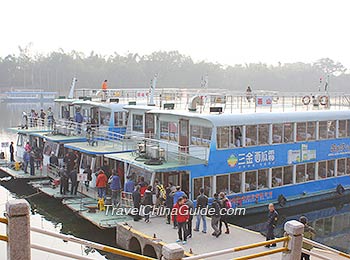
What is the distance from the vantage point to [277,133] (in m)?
22.6

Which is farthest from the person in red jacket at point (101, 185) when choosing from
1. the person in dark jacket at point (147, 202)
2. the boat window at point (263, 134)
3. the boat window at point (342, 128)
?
the boat window at point (342, 128)

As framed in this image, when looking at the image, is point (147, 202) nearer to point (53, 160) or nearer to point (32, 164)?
point (53, 160)

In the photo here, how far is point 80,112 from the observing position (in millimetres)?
32344

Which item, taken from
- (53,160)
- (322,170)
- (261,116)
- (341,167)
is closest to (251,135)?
(261,116)

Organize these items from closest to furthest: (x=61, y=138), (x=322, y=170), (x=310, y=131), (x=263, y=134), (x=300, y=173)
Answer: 1. (x=263, y=134)
2. (x=300, y=173)
3. (x=310, y=131)
4. (x=322, y=170)
5. (x=61, y=138)

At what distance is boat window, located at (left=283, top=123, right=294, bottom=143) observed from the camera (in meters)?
22.9

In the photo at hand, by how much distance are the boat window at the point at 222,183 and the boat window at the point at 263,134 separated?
98.3 inches

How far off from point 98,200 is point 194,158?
4.52 m

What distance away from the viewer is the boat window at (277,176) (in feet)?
74.4

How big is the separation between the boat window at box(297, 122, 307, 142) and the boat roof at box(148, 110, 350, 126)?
0.26 meters

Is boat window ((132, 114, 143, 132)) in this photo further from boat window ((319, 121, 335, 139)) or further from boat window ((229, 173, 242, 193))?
boat window ((319, 121, 335, 139))

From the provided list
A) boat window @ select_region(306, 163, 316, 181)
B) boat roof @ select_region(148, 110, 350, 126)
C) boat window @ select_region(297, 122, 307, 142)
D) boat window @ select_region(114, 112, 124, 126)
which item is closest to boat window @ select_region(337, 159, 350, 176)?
boat window @ select_region(306, 163, 316, 181)

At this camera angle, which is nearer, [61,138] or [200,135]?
[200,135]

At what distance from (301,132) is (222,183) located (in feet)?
17.9
